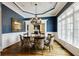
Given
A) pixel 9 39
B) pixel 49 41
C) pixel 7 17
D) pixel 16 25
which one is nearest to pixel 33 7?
pixel 16 25

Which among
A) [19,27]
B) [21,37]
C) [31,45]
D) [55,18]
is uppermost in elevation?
[55,18]

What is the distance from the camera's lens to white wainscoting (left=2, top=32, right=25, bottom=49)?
13.5 feet

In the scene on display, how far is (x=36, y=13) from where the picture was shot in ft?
12.1

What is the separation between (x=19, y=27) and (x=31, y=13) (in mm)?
707

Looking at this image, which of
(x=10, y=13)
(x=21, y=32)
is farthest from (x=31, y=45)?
(x=10, y=13)

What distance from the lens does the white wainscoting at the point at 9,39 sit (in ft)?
13.5

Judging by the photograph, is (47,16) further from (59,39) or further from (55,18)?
(59,39)

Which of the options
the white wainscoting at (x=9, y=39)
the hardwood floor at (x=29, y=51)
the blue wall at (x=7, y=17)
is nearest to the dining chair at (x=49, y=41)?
the hardwood floor at (x=29, y=51)

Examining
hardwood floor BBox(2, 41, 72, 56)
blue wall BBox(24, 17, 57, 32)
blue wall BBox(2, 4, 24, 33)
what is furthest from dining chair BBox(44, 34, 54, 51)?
blue wall BBox(2, 4, 24, 33)

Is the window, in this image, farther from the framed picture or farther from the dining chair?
the framed picture

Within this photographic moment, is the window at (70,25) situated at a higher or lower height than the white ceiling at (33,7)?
lower

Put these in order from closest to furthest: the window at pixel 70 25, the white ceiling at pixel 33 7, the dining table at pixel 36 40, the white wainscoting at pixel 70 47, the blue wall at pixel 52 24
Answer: the white wainscoting at pixel 70 47
the window at pixel 70 25
the white ceiling at pixel 33 7
the blue wall at pixel 52 24
the dining table at pixel 36 40

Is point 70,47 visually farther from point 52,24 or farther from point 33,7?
point 33,7

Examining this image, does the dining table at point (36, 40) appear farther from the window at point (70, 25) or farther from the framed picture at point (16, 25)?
the window at point (70, 25)
